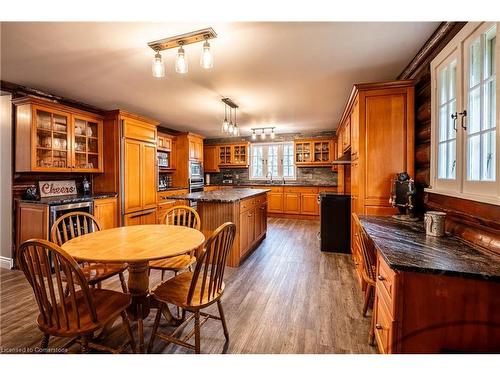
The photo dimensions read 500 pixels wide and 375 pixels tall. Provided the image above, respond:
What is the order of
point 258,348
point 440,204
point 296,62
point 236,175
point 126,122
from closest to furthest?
point 258,348 → point 440,204 → point 296,62 → point 126,122 → point 236,175

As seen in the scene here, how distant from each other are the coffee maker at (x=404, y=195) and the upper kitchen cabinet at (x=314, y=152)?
13.9 feet

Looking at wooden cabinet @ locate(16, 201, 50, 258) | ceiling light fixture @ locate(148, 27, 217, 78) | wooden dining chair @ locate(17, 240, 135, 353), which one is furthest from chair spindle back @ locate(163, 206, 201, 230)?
wooden cabinet @ locate(16, 201, 50, 258)

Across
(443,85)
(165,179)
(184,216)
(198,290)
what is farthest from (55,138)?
(443,85)

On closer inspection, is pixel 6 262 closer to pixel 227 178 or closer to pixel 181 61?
pixel 181 61

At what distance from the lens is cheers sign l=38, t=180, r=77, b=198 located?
3427mm

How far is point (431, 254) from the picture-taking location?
1306 mm

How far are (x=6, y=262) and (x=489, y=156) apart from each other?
16.6 feet

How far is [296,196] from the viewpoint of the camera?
658 centimetres

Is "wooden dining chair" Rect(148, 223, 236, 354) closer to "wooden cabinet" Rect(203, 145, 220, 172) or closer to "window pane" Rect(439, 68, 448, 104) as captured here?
"window pane" Rect(439, 68, 448, 104)

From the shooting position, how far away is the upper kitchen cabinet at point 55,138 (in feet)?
10.1
